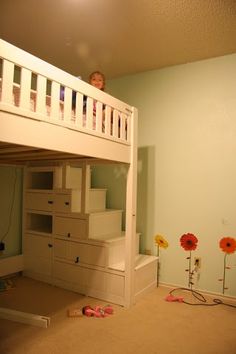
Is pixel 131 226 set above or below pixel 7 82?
below

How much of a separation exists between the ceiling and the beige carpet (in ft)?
6.93

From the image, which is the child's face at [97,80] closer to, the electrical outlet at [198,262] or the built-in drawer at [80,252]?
the built-in drawer at [80,252]

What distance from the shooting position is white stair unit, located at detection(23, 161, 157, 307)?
2291mm

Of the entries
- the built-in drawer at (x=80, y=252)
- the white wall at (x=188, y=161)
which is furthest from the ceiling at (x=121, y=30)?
the built-in drawer at (x=80, y=252)

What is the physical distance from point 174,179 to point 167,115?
2.05 feet

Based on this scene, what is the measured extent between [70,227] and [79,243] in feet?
0.56

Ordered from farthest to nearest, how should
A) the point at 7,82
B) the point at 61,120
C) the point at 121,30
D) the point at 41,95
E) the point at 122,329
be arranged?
1. the point at 121,30
2. the point at 122,329
3. the point at 61,120
4. the point at 41,95
5. the point at 7,82

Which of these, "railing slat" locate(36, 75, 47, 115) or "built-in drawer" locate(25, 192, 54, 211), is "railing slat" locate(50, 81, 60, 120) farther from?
"built-in drawer" locate(25, 192, 54, 211)

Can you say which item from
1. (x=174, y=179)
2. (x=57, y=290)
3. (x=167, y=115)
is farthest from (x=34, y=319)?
(x=167, y=115)

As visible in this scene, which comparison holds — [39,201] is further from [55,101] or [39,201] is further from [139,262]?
[55,101]

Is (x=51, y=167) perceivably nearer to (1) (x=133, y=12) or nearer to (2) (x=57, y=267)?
(2) (x=57, y=267)

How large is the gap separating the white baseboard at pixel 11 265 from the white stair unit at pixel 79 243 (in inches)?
2.1

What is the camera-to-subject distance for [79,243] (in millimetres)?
2482

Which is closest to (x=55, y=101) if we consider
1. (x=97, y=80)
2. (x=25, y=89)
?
(x=25, y=89)
